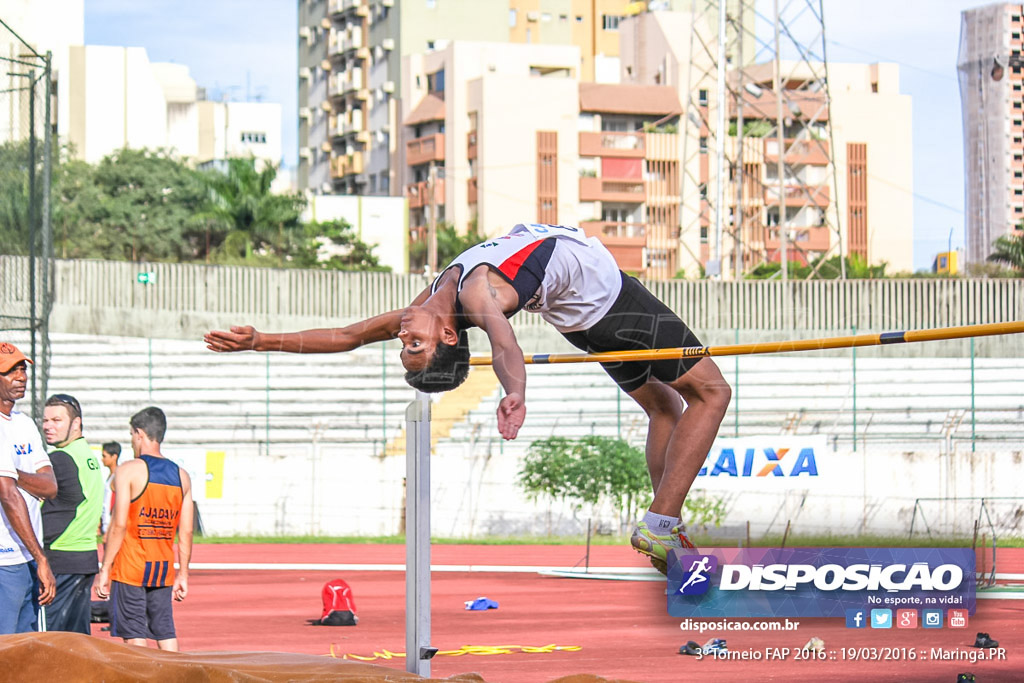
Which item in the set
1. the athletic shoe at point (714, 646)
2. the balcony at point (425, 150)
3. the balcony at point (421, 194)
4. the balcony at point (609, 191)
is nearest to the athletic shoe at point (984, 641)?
the athletic shoe at point (714, 646)

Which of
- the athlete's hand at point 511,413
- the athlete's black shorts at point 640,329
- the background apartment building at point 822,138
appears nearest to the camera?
the athlete's hand at point 511,413

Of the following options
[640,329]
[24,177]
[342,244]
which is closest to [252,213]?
[342,244]

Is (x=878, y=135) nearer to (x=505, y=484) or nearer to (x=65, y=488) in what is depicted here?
(x=505, y=484)

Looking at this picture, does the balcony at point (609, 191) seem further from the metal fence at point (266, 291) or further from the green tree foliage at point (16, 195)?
the green tree foliage at point (16, 195)

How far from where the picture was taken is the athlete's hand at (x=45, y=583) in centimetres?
573

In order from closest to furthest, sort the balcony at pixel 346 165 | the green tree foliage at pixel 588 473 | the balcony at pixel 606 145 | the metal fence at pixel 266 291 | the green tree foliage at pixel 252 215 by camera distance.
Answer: the green tree foliage at pixel 588 473 → the metal fence at pixel 266 291 → the green tree foliage at pixel 252 215 → the balcony at pixel 606 145 → the balcony at pixel 346 165

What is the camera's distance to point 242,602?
12164mm

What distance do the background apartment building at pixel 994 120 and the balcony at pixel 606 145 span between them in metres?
Result: 43.4

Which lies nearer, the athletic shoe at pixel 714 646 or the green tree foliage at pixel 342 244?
the athletic shoe at pixel 714 646

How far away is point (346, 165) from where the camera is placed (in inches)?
2340

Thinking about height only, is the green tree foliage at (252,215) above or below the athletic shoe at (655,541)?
above

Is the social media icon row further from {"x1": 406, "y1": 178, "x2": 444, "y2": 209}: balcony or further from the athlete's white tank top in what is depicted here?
{"x1": 406, "y1": 178, "x2": 444, "y2": 209}: balcony

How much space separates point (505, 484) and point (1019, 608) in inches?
491

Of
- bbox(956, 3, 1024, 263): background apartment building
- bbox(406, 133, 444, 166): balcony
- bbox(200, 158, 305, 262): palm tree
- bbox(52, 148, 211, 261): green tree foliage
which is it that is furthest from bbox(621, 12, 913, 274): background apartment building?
bbox(956, 3, 1024, 263): background apartment building
